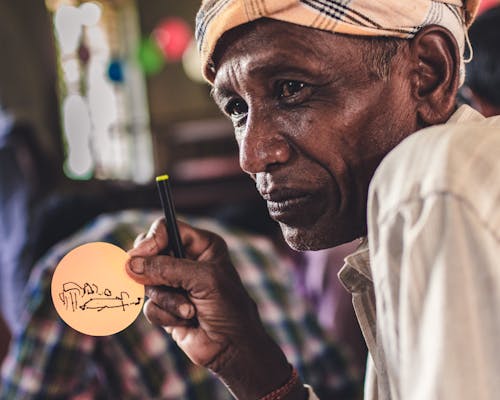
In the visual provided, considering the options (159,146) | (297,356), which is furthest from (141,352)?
(159,146)

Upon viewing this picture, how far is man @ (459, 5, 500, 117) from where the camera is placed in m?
2.13

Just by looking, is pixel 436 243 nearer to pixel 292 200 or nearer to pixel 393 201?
pixel 393 201

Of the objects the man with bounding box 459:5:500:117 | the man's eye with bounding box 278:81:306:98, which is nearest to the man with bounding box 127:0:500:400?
the man's eye with bounding box 278:81:306:98

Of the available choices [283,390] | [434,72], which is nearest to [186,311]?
[283,390]

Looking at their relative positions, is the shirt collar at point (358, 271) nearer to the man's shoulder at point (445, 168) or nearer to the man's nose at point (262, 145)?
the man's nose at point (262, 145)

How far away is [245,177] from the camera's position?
739 cm

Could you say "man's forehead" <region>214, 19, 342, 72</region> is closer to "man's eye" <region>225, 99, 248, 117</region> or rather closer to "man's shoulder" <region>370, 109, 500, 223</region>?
"man's eye" <region>225, 99, 248, 117</region>

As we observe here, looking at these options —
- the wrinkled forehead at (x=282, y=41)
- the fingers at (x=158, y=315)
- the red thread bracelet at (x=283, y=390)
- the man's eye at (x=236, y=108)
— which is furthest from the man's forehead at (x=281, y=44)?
the red thread bracelet at (x=283, y=390)

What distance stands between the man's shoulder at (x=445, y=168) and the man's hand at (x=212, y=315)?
0.54 meters

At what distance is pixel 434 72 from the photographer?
113 centimetres

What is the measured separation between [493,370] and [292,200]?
50cm

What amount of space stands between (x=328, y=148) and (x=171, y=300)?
410 mm

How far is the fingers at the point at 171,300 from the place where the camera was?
1218 millimetres

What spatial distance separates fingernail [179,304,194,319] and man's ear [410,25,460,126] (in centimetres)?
54
